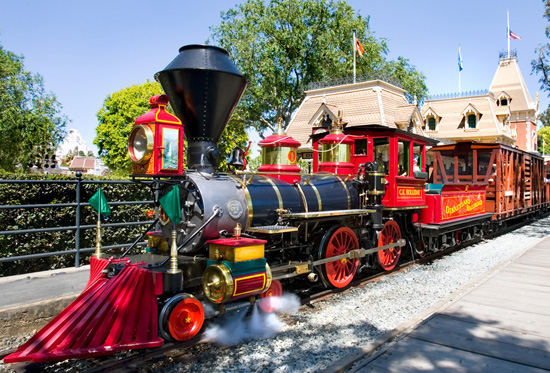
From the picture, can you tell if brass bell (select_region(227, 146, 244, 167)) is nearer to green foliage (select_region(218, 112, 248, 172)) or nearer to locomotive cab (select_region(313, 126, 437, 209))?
locomotive cab (select_region(313, 126, 437, 209))

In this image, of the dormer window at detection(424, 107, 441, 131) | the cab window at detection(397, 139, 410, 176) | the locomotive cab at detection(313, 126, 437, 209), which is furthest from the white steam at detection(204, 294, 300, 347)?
the dormer window at detection(424, 107, 441, 131)

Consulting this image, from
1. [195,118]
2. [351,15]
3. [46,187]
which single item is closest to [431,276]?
[195,118]

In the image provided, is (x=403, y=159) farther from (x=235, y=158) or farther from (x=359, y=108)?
(x=359, y=108)

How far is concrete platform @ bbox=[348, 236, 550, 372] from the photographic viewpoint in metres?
3.66

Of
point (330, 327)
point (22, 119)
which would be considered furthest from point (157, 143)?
→ point (22, 119)

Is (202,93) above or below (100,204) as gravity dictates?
above

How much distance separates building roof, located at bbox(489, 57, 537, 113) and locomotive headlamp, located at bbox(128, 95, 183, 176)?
1943 inches

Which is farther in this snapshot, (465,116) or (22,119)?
(465,116)

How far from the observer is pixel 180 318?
3938 mm

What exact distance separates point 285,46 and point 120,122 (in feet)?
44.4

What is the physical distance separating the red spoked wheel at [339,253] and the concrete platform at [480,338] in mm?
1627

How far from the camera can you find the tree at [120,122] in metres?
27.4

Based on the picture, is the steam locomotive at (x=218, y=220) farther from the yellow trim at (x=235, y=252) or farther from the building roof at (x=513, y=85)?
the building roof at (x=513, y=85)

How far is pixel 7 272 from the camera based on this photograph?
761 centimetres
